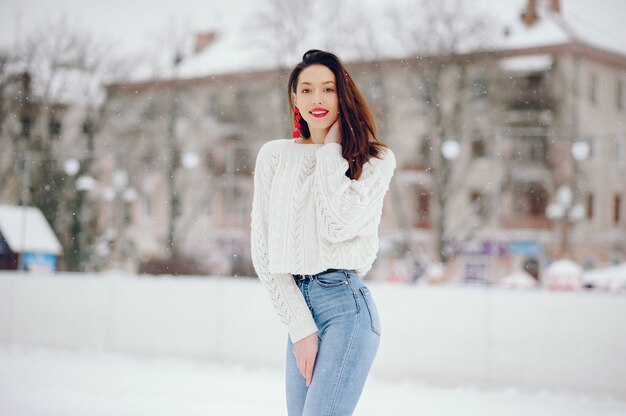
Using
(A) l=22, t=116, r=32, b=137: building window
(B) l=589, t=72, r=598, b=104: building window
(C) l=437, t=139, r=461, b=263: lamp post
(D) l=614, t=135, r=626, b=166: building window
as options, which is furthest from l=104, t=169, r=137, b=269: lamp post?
(B) l=589, t=72, r=598, b=104: building window

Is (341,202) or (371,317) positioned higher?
(341,202)

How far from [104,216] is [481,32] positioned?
4.92m

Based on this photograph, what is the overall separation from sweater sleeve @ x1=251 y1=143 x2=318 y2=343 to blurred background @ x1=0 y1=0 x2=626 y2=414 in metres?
2.99

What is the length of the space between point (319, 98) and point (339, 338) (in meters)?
0.43

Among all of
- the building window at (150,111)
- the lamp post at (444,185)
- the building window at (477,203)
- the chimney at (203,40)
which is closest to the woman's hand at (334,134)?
the building window at (477,203)

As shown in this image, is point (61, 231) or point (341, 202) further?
point (61, 231)

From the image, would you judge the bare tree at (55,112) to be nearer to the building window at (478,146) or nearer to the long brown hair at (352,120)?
the building window at (478,146)

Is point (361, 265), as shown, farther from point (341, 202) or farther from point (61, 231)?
point (61, 231)

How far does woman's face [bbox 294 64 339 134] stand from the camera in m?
1.49

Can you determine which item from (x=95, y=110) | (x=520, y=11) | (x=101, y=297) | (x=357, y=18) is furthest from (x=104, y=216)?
(x=520, y=11)

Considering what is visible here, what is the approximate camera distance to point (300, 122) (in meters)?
1.57

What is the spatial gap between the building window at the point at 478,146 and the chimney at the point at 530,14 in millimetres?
1888

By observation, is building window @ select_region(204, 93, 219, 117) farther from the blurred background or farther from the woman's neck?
the woman's neck

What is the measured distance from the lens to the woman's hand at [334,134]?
4.85 ft
